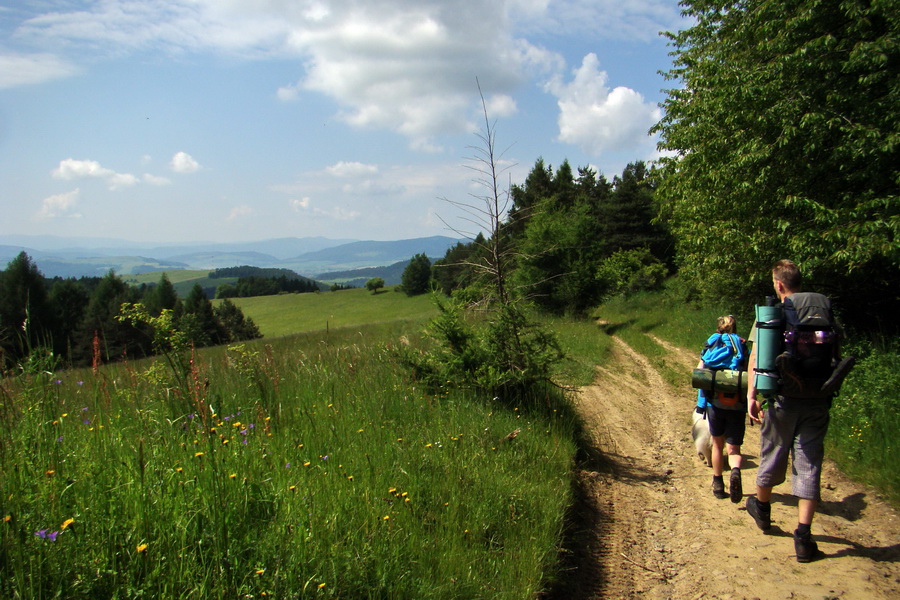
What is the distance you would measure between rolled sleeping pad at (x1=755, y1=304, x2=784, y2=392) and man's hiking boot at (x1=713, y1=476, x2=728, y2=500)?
1.79 meters

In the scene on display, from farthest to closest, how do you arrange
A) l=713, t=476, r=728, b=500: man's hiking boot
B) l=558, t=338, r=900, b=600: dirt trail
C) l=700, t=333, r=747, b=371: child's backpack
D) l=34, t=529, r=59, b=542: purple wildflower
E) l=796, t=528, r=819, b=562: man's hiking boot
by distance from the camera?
l=700, t=333, r=747, b=371: child's backpack < l=713, t=476, r=728, b=500: man's hiking boot < l=796, t=528, r=819, b=562: man's hiking boot < l=558, t=338, r=900, b=600: dirt trail < l=34, t=529, r=59, b=542: purple wildflower

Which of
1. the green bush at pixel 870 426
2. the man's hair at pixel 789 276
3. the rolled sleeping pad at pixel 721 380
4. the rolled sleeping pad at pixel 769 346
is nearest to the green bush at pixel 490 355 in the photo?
the rolled sleeping pad at pixel 721 380

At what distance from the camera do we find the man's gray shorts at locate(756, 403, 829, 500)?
3965mm

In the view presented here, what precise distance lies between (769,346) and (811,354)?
0.29m

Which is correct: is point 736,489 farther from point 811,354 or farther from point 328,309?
point 328,309

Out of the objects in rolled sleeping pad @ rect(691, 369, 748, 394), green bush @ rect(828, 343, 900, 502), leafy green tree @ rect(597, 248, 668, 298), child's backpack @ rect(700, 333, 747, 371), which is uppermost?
leafy green tree @ rect(597, 248, 668, 298)

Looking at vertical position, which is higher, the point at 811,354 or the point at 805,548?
the point at 811,354

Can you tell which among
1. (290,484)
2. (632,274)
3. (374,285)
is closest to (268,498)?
(290,484)

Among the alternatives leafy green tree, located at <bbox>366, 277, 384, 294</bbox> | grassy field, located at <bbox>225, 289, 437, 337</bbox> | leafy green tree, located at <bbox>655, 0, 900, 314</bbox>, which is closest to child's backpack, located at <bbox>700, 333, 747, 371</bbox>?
leafy green tree, located at <bbox>655, 0, 900, 314</bbox>

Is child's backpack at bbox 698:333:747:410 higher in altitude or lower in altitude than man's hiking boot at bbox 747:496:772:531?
higher

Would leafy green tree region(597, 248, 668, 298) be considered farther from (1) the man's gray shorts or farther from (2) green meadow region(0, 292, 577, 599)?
(2) green meadow region(0, 292, 577, 599)

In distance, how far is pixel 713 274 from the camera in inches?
584

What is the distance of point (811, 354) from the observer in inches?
154

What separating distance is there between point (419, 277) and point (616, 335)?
74.9m
